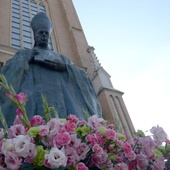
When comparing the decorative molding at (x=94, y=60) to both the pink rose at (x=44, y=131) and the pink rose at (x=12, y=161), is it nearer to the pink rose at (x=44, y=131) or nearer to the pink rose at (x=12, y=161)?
the pink rose at (x=44, y=131)

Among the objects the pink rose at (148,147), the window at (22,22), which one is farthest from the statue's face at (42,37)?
the window at (22,22)

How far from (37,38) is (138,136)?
2.10 m

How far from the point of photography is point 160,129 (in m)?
1.36

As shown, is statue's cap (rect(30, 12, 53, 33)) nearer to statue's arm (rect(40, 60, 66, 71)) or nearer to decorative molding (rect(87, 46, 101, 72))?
statue's arm (rect(40, 60, 66, 71))

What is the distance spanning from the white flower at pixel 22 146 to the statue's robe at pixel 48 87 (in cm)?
114

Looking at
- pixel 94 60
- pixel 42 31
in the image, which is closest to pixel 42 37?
pixel 42 31

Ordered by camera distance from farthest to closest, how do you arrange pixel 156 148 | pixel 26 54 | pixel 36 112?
pixel 26 54, pixel 36 112, pixel 156 148

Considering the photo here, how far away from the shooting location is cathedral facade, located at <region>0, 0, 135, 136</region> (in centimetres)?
740

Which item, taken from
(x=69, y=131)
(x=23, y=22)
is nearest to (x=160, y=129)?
(x=69, y=131)

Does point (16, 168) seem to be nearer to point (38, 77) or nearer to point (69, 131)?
point (69, 131)

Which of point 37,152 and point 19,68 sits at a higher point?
point 19,68

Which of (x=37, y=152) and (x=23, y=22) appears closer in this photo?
(x=37, y=152)

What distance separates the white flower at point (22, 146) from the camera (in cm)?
100

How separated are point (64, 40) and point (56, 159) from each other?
11.1 metres
